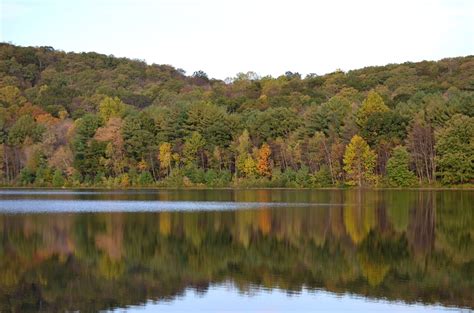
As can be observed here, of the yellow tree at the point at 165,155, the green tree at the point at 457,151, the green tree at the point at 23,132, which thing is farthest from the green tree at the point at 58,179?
the green tree at the point at 457,151

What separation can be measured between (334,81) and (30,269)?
98.7m

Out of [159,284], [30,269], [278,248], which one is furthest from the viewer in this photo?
[278,248]

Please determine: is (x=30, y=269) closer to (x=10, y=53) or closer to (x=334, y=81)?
(x=334, y=81)

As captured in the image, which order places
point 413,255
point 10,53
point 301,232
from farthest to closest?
point 10,53, point 301,232, point 413,255

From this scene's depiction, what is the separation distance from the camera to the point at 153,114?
298 ft

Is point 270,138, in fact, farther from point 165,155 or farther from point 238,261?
point 238,261

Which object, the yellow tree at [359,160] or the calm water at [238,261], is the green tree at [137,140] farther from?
the calm water at [238,261]

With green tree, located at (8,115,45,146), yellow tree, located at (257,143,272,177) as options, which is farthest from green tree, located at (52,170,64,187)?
yellow tree, located at (257,143,272,177)

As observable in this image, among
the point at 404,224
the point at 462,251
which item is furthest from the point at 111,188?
the point at 462,251

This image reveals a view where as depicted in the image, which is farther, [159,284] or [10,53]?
[10,53]

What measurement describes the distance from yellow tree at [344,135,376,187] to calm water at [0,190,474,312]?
33.4 m

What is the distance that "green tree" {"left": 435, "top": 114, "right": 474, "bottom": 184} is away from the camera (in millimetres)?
67938

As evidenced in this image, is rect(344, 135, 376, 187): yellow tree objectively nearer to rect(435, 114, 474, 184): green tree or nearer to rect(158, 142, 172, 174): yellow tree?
rect(435, 114, 474, 184): green tree

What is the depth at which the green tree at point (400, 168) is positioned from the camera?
70625 millimetres
